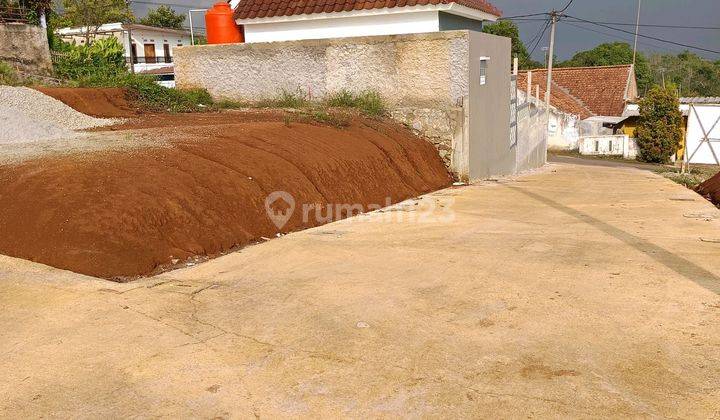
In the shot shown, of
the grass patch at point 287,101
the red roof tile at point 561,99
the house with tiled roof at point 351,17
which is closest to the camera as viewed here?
the house with tiled roof at point 351,17

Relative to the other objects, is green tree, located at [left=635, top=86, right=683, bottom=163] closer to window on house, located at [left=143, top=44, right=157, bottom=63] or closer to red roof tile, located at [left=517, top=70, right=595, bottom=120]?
red roof tile, located at [left=517, top=70, right=595, bottom=120]

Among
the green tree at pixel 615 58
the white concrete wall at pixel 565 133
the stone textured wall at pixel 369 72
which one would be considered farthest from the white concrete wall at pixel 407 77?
the green tree at pixel 615 58

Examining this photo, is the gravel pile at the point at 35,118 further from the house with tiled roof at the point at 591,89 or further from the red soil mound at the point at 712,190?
the house with tiled roof at the point at 591,89

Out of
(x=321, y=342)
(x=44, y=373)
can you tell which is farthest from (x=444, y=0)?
(x=44, y=373)

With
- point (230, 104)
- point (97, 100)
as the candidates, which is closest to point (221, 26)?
point (230, 104)

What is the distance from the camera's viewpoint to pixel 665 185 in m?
11.7

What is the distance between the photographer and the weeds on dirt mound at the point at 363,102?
11.7 meters

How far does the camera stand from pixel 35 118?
362 inches

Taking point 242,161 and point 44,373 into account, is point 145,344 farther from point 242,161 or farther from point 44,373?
point 242,161

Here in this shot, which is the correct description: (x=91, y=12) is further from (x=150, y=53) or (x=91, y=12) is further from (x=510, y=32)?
(x=510, y=32)

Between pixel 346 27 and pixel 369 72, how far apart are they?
2.15 metres

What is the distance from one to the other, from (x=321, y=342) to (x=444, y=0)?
1028 cm

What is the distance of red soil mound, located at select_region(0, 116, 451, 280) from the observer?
4.90 metres

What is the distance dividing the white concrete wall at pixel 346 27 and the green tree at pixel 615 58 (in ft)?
169
